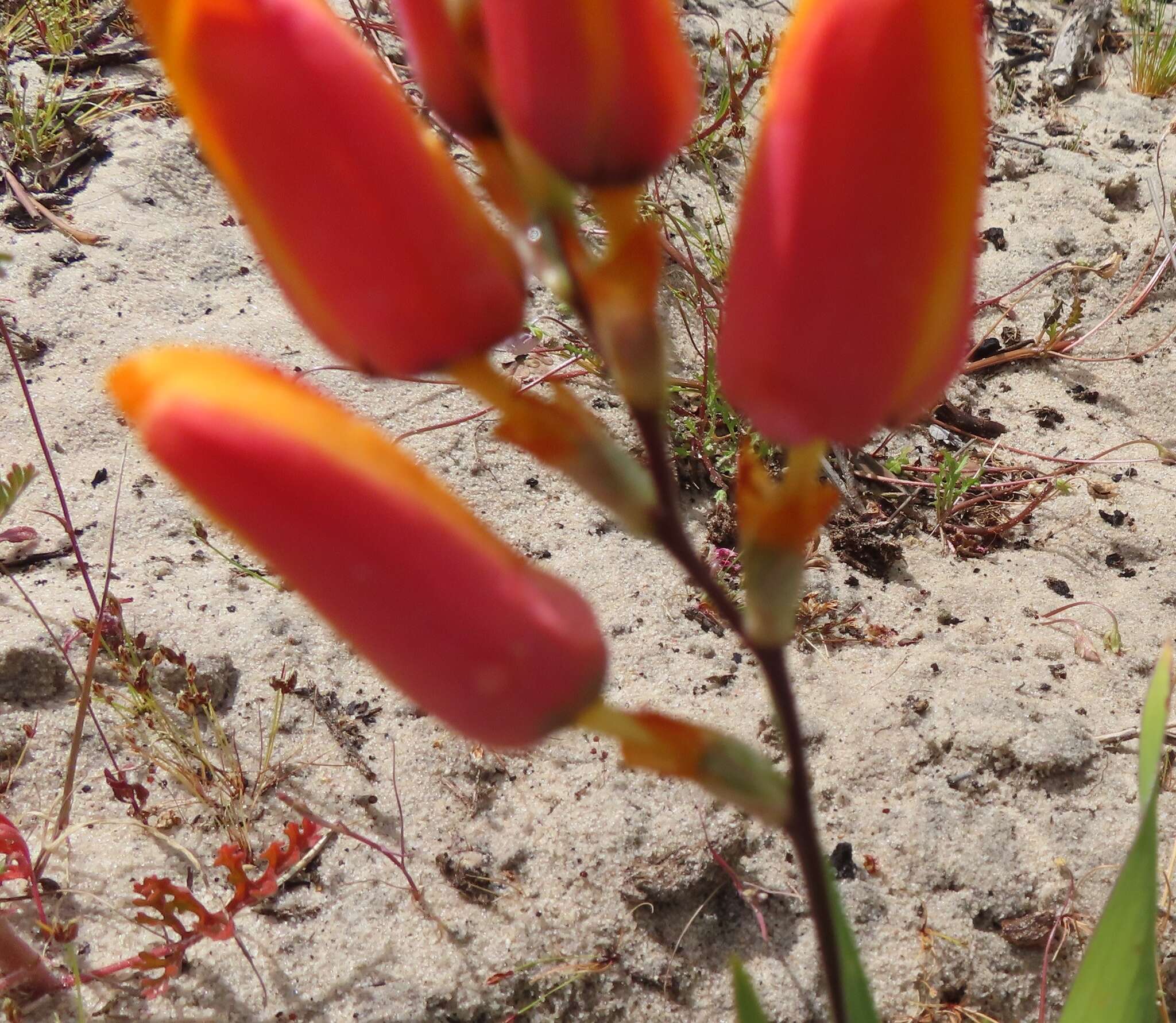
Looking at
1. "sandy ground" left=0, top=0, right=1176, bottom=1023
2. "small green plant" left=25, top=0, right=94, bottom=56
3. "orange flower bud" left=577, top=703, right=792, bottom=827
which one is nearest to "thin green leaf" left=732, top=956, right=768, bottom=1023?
"orange flower bud" left=577, top=703, right=792, bottom=827

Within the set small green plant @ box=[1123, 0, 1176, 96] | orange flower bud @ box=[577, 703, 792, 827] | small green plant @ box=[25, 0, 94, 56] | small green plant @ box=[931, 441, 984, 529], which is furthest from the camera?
small green plant @ box=[1123, 0, 1176, 96]

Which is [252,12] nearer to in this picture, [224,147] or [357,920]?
[224,147]

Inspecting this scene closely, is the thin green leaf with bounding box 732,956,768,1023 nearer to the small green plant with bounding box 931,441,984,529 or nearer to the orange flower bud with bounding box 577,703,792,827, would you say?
the orange flower bud with bounding box 577,703,792,827

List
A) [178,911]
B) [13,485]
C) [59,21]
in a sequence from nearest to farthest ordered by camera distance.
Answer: [13,485] → [178,911] → [59,21]

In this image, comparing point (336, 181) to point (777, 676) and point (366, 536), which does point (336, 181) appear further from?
point (777, 676)

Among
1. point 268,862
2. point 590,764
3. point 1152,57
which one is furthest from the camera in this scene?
point 1152,57

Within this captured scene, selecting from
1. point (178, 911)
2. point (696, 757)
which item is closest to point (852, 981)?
point (696, 757)

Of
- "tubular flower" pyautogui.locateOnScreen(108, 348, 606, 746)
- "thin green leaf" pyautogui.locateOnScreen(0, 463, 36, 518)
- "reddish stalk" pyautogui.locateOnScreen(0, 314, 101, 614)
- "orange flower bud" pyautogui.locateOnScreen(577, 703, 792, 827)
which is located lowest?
"reddish stalk" pyautogui.locateOnScreen(0, 314, 101, 614)
